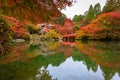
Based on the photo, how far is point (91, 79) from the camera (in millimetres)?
6027

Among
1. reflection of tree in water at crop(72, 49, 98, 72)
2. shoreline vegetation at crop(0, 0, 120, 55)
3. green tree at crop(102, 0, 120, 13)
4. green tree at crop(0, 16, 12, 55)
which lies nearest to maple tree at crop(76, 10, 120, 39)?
shoreline vegetation at crop(0, 0, 120, 55)

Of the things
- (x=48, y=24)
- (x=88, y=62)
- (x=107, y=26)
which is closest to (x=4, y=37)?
(x=88, y=62)

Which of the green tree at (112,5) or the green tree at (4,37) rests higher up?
the green tree at (112,5)

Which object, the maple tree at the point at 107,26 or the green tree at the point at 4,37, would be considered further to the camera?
the maple tree at the point at 107,26

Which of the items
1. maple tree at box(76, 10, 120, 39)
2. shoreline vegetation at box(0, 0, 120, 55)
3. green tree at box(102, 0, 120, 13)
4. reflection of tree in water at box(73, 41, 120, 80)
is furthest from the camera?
green tree at box(102, 0, 120, 13)

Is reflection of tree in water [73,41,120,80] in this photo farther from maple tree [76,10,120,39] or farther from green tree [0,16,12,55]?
maple tree [76,10,120,39]

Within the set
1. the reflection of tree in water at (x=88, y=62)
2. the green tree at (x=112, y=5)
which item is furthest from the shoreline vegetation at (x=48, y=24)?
the reflection of tree in water at (x=88, y=62)

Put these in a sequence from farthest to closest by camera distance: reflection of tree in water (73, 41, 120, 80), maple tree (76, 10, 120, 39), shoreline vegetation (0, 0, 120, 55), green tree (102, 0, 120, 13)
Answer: green tree (102, 0, 120, 13)
maple tree (76, 10, 120, 39)
reflection of tree in water (73, 41, 120, 80)
shoreline vegetation (0, 0, 120, 55)

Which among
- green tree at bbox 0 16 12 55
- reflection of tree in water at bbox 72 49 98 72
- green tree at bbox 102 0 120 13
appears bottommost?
reflection of tree in water at bbox 72 49 98 72

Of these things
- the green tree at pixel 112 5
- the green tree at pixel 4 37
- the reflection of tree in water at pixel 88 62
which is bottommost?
the reflection of tree in water at pixel 88 62

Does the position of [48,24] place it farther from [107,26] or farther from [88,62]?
[107,26]

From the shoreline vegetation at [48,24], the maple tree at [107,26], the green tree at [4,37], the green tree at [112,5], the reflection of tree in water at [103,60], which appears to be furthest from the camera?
the green tree at [112,5]

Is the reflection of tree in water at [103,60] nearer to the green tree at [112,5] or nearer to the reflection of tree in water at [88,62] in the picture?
the reflection of tree in water at [88,62]

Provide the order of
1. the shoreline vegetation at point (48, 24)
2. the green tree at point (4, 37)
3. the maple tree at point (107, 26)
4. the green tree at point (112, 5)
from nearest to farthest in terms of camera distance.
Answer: the shoreline vegetation at point (48, 24) < the green tree at point (4, 37) < the maple tree at point (107, 26) < the green tree at point (112, 5)
